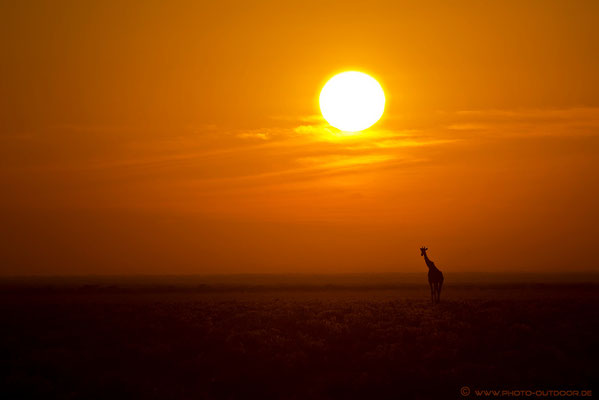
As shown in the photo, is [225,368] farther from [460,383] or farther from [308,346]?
[460,383]

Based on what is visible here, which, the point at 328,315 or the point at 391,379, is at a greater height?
the point at 328,315

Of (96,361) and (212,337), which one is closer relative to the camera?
(96,361)

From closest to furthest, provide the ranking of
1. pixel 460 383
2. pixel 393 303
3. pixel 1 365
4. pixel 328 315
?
1. pixel 460 383
2. pixel 1 365
3. pixel 328 315
4. pixel 393 303

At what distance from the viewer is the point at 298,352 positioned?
2692cm

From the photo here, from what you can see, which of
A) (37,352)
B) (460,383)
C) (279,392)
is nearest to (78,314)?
(37,352)

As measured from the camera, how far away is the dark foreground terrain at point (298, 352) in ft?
77.3

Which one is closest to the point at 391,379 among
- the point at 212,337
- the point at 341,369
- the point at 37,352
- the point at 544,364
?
the point at 341,369

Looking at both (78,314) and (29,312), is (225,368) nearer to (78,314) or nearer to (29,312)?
(78,314)

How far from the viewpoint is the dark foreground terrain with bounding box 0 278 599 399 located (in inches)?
928

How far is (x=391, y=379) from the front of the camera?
24.1 meters

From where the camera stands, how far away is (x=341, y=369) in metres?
25.6

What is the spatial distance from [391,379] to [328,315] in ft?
34.2

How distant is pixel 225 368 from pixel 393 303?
50.5 feet

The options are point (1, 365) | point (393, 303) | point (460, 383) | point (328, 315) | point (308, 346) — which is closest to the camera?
point (460, 383)
